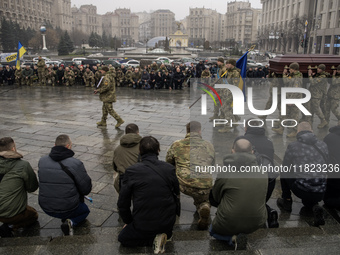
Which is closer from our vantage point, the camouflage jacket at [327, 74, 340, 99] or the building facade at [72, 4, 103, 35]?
the camouflage jacket at [327, 74, 340, 99]

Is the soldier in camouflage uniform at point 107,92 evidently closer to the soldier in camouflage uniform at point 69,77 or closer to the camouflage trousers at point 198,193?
the camouflage trousers at point 198,193

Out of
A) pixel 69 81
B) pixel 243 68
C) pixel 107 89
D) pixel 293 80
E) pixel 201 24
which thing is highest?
pixel 201 24

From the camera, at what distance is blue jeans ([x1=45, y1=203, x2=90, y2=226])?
371cm

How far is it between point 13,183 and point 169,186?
6.46 feet

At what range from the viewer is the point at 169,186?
3176 mm

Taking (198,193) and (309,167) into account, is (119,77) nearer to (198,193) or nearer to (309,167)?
(198,193)

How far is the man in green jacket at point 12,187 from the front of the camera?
3.61m

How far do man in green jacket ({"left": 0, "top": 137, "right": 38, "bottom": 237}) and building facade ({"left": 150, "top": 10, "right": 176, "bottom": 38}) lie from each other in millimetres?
175670

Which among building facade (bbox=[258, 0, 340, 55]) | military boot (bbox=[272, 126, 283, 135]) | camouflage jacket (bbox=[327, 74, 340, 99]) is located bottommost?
military boot (bbox=[272, 126, 283, 135])

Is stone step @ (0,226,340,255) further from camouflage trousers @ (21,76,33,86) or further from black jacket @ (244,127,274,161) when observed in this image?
camouflage trousers @ (21,76,33,86)

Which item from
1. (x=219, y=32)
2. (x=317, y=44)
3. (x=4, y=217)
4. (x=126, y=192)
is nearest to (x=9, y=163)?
(x=4, y=217)

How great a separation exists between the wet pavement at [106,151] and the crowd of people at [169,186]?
0.19 m

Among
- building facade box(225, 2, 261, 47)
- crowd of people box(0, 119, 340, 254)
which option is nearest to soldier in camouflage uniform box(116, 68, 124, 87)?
crowd of people box(0, 119, 340, 254)

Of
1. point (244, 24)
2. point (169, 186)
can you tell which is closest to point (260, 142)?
point (169, 186)
